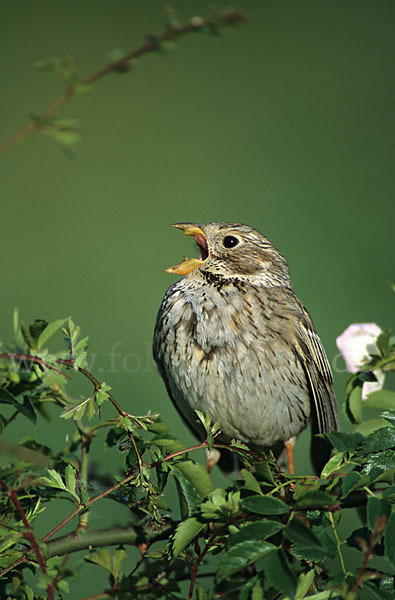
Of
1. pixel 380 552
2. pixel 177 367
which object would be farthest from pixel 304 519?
pixel 177 367

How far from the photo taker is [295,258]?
4.36 metres

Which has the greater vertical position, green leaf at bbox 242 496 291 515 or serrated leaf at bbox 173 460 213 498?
serrated leaf at bbox 173 460 213 498

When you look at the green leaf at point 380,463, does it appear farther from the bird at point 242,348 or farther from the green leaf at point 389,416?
the bird at point 242,348

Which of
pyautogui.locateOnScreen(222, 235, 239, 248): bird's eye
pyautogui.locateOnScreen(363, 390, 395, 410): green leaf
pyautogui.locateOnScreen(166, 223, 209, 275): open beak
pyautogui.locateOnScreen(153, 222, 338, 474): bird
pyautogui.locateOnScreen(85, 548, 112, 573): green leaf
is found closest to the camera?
pyautogui.locateOnScreen(85, 548, 112, 573): green leaf

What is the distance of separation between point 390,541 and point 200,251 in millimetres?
1948

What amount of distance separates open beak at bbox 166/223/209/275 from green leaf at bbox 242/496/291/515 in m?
1.56

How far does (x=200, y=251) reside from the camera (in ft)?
9.71

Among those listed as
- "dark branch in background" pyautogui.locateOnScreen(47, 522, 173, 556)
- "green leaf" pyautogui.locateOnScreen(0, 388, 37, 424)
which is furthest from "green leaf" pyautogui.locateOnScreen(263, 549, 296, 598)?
"green leaf" pyautogui.locateOnScreen(0, 388, 37, 424)

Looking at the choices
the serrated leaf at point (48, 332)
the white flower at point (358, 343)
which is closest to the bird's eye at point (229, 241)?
the white flower at point (358, 343)

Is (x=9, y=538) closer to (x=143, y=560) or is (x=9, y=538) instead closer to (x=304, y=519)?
(x=143, y=560)

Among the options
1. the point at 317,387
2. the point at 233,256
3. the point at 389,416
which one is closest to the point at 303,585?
the point at 389,416

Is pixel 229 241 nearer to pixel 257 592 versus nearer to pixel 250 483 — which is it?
pixel 250 483

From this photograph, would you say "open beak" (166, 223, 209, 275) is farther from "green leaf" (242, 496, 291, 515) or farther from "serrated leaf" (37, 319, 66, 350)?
"green leaf" (242, 496, 291, 515)

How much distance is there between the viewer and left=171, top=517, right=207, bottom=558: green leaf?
129cm
